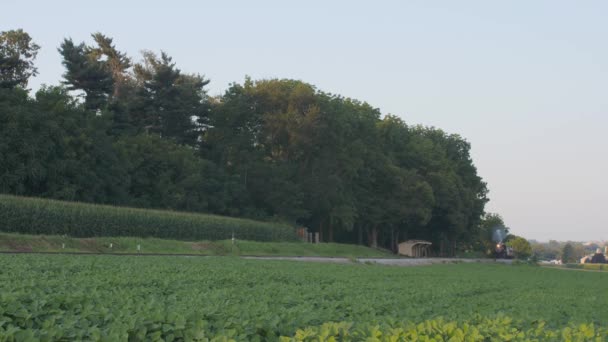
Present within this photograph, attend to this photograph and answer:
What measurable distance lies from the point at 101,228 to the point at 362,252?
30.3m

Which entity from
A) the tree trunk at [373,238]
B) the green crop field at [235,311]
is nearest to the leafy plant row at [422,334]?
the green crop field at [235,311]

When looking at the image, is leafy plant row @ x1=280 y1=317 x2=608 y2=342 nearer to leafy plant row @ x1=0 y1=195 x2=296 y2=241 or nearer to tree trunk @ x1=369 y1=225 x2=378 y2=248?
leafy plant row @ x1=0 y1=195 x2=296 y2=241

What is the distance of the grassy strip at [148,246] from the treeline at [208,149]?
10.3 m

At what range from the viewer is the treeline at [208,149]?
50.6m

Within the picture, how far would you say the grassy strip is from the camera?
33.9 meters

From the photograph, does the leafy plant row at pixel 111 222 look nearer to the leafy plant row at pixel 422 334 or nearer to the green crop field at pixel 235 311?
the green crop field at pixel 235 311

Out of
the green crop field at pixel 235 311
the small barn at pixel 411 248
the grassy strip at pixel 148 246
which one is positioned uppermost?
the small barn at pixel 411 248

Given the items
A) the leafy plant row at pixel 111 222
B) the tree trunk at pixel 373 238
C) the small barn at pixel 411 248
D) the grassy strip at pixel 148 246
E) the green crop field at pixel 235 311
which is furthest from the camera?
the tree trunk at pixel 373 238

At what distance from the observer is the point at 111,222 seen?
46062 millimetres

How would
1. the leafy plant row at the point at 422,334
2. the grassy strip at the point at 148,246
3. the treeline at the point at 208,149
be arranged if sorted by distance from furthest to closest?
the treeline at the point at 208,149 → the grassy strip at the point at 148,246 → the leafy plant row at the point at 422,334

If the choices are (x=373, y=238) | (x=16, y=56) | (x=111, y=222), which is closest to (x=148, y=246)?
(x=111, y=222)

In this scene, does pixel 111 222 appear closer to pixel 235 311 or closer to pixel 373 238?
pixel 235 311

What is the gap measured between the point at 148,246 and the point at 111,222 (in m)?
5.62

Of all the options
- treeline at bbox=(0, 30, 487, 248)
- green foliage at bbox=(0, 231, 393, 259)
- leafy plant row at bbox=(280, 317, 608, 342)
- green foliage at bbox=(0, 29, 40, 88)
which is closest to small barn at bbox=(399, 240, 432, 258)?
treeline at bbox=(0, 30, 487, 248)
